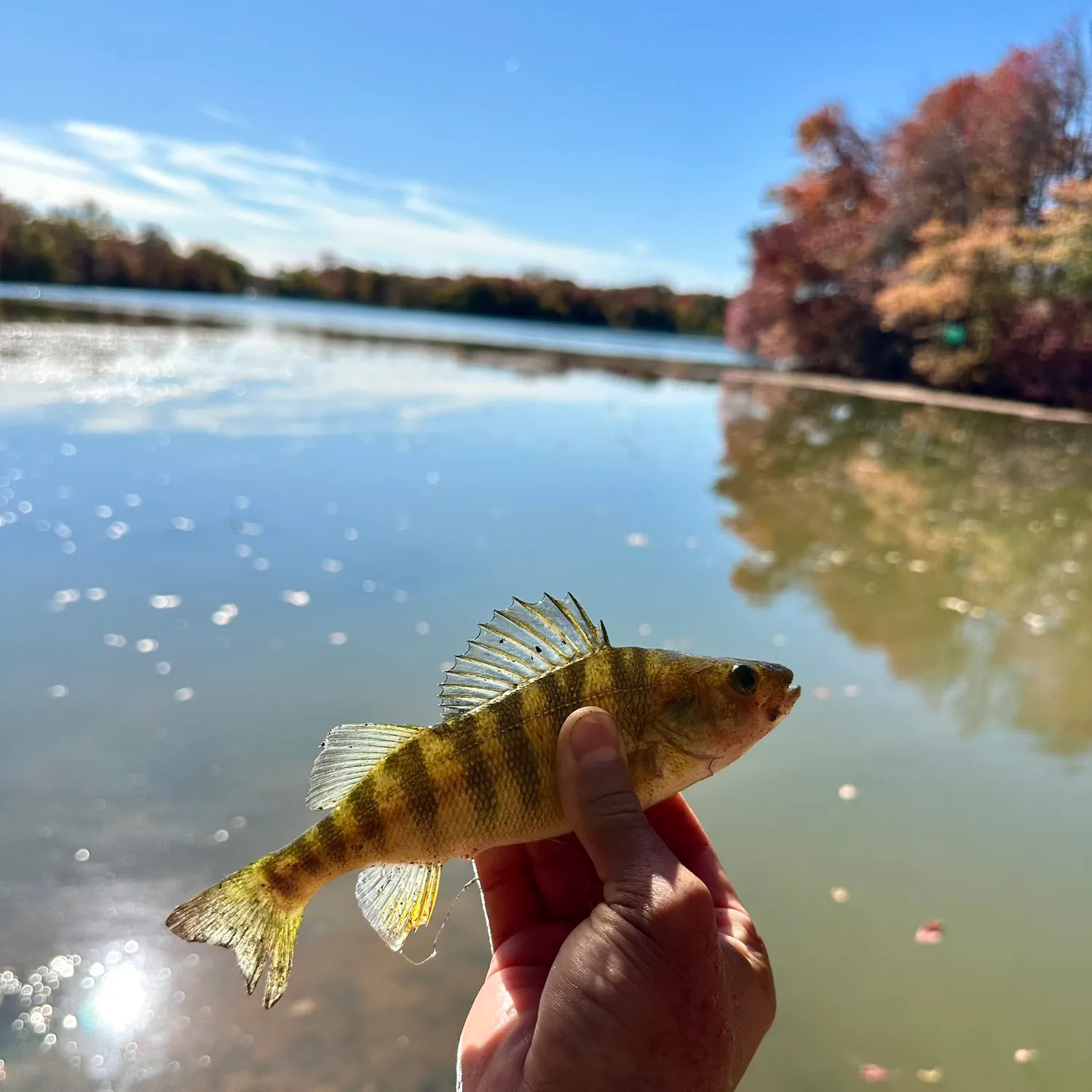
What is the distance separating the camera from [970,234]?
98.1 feet

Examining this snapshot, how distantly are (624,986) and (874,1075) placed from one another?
2152 millimetres

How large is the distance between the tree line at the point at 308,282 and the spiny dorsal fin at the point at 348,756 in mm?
92589

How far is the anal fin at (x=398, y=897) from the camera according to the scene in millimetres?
1904

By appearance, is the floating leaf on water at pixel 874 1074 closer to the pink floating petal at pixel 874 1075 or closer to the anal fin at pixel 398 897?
the pink floating petal at pixel 874 1075

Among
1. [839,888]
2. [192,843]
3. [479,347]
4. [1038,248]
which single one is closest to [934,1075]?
[839,888]

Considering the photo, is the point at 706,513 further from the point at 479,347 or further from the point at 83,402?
the point at 479,347

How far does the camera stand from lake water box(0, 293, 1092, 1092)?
320 cm

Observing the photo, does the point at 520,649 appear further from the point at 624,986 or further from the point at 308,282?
the point at 308,282

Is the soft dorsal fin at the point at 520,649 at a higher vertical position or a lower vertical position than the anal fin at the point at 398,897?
higher

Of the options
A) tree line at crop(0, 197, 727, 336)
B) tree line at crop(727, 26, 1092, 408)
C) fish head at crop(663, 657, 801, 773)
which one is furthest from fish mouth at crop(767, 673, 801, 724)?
tree line at crop(0, 197, 727, 336)

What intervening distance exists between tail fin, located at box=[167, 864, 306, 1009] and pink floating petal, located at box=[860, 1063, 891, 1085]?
8.12 feet

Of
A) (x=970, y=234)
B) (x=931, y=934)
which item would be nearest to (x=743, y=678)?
(x=931, y=934)

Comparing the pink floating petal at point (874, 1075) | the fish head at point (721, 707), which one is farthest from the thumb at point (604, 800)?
the pink floating petal at point (874, 1075)

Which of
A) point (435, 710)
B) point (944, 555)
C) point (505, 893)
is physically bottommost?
point (435, 710)
